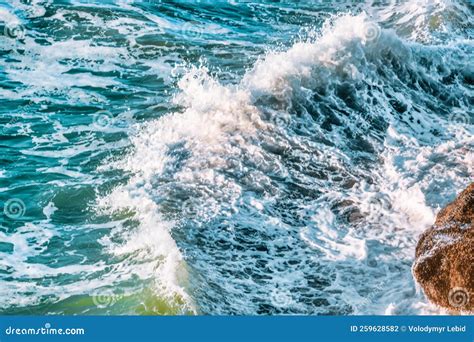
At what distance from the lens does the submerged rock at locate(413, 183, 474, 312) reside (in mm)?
6660

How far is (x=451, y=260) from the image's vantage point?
6.85 m

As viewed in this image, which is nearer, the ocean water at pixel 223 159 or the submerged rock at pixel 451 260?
the submerged rock at pixel 451 260

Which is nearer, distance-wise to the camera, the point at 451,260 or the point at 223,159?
the point at 451,260

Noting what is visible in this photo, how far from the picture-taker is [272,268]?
26.6 ft

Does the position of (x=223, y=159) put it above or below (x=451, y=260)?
below

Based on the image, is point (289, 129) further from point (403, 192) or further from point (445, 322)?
point (445, 322)

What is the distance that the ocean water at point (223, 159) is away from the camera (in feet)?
25.4

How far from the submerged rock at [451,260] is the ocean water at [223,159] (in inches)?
10.2

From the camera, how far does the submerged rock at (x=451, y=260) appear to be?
666 cm

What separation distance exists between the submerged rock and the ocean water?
26 centimetres

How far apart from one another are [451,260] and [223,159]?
4221mm

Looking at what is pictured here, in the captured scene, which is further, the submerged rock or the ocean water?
the ocean water

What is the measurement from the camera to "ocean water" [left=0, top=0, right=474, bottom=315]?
7.74m

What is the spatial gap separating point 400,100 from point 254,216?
459cm
